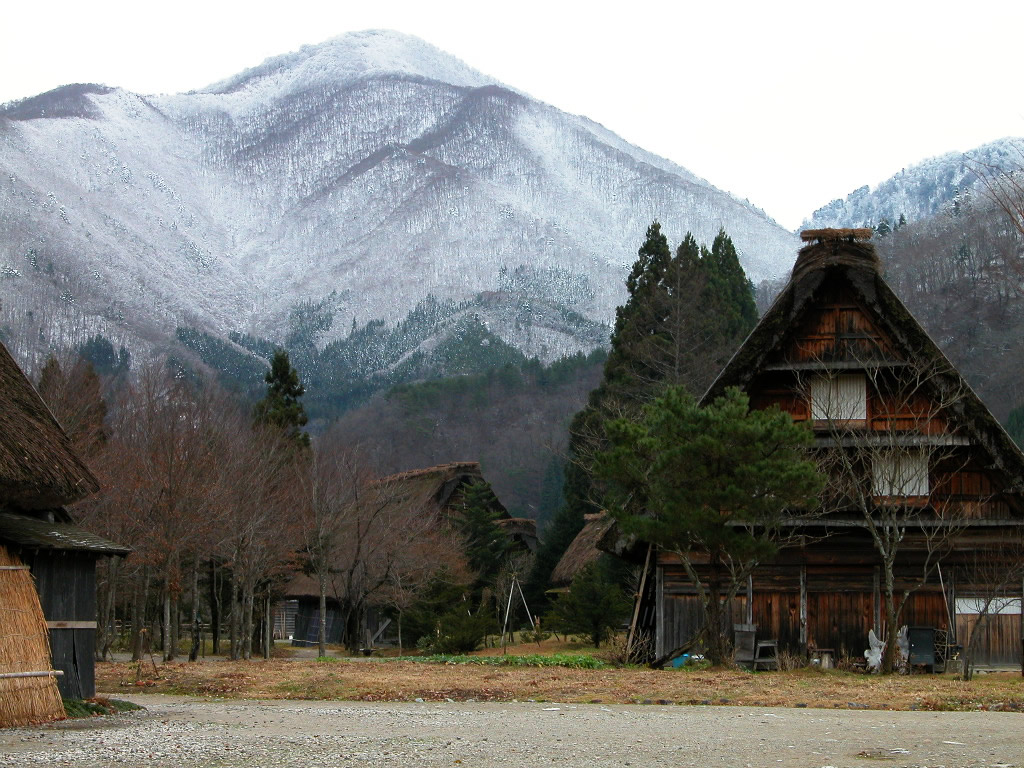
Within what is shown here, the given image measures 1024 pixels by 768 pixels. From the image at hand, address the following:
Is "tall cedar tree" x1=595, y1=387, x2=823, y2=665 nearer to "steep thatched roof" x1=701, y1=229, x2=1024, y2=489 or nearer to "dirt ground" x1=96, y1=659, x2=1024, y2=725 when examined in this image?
"dirt ground" x1=96, y1=659, x2=1024, y2=725

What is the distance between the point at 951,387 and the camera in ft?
81.4

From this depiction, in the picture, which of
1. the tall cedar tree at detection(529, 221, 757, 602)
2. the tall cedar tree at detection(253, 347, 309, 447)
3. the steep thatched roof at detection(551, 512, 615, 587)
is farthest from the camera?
the tall cedar tree at detection(253, 347, 309, 447)

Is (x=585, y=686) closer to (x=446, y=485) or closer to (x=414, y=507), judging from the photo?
(x=414, y=507)

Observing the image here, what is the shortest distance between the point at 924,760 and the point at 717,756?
1.77 m

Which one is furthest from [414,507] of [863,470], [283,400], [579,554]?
[863,470]

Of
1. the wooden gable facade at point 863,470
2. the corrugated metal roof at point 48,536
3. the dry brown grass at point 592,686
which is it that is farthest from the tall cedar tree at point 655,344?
the corrugated metal roof at point 48,536

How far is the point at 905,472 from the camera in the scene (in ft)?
82.9

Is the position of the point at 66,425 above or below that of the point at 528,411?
below

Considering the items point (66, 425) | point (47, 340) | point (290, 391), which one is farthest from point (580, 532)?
point (47, 340)

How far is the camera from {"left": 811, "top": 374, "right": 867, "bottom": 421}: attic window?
25.9 metres

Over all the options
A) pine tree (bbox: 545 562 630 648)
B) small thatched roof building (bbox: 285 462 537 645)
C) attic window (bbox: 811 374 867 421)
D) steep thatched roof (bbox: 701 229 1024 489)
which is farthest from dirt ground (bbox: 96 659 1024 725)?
small thatched roof building (bbox: 285 462 537 645)

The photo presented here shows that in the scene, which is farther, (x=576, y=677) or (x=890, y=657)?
(x=890, y=657)

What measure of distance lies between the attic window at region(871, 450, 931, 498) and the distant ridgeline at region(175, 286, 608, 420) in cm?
10207

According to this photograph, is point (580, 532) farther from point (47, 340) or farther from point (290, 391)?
point (47, 340)
